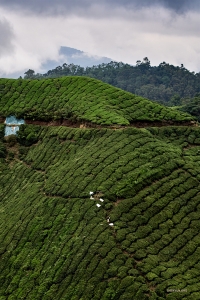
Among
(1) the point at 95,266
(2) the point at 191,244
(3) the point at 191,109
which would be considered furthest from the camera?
(3) the point at 191,109

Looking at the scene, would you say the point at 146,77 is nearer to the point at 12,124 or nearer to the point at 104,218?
the point at 12,124

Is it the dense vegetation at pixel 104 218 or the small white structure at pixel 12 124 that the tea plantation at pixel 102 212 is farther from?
the small white structure at pixel 12 124

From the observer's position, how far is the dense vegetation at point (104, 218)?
74.3 ft

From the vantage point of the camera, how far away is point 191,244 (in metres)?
24.8

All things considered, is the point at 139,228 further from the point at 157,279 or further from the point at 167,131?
the point at 167,131

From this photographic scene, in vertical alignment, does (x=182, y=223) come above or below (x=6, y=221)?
above

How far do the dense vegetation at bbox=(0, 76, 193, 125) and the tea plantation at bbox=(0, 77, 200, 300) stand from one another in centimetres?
31

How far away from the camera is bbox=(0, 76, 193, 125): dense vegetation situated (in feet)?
125

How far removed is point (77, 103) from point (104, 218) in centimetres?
1710

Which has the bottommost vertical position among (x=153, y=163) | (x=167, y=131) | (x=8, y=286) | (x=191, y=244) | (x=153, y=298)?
(x=8, y=286)

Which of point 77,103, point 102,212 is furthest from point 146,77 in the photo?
point 102,212

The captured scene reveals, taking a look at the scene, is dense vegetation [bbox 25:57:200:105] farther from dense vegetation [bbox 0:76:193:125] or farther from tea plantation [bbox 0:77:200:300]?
tea plantation [bbox 0:77:200:300]

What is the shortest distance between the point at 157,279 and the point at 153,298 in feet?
4.03

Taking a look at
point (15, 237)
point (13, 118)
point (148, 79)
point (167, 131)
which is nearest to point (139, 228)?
point (15, 237)
